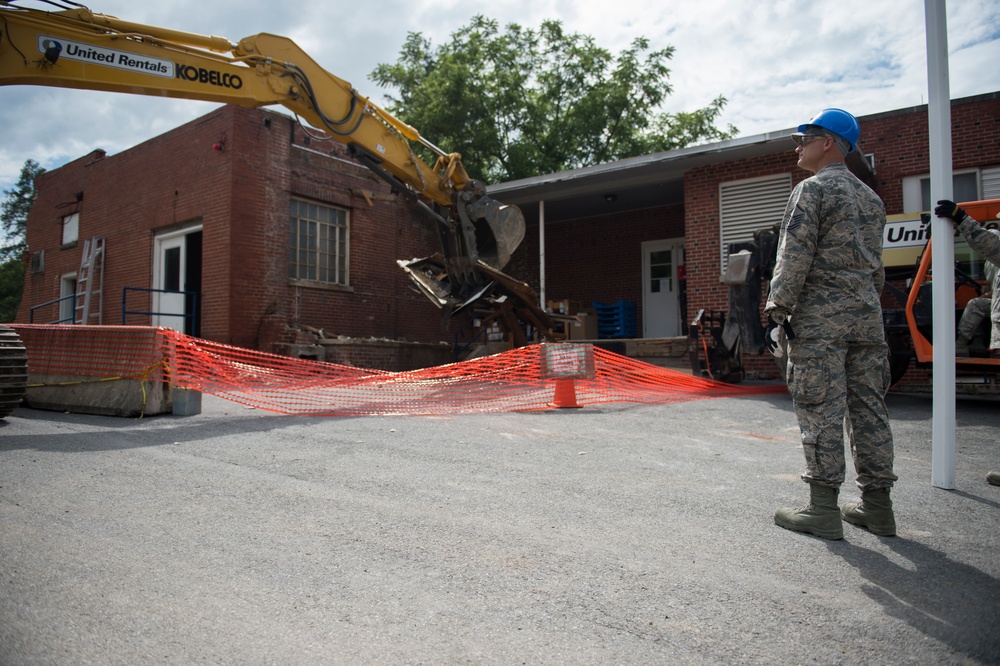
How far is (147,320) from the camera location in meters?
13.7

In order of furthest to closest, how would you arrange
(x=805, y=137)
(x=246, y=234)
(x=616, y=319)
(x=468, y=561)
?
(x=616, y=319) → (x=246, y=234) → (x=805, y=137) → (x=468, y=561)

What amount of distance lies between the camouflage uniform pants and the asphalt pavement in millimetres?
319

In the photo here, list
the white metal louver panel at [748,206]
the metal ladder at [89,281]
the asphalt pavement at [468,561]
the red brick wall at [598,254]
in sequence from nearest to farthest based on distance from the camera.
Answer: the asphalt pavement at [468,561], the white metal louver panel at [748,206], the metal ladder at [89,281], the red brick wall at [598,254]

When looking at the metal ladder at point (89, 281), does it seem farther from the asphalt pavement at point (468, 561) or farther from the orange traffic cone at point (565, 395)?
the orange traffic cone at point (565, 395)

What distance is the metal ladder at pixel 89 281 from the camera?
14.8 metres

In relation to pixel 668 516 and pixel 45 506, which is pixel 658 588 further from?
pixel 45 506

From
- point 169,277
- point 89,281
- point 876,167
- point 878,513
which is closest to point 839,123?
point 878,513

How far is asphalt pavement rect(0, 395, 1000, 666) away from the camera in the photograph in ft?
6.24

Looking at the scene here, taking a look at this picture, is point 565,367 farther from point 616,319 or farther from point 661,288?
point 661,288

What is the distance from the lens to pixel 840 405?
2.89 metres

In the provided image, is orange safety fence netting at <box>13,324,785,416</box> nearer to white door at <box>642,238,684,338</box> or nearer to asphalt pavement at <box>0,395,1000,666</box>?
asphalt pavement at <box>0,395,1000,666</box>

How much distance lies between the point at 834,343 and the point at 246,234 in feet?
38.0

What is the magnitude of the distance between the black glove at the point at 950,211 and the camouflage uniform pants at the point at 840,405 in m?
1.24

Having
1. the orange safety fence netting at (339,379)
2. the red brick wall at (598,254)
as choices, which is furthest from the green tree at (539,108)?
the orange safety fence netting at (339,379)
